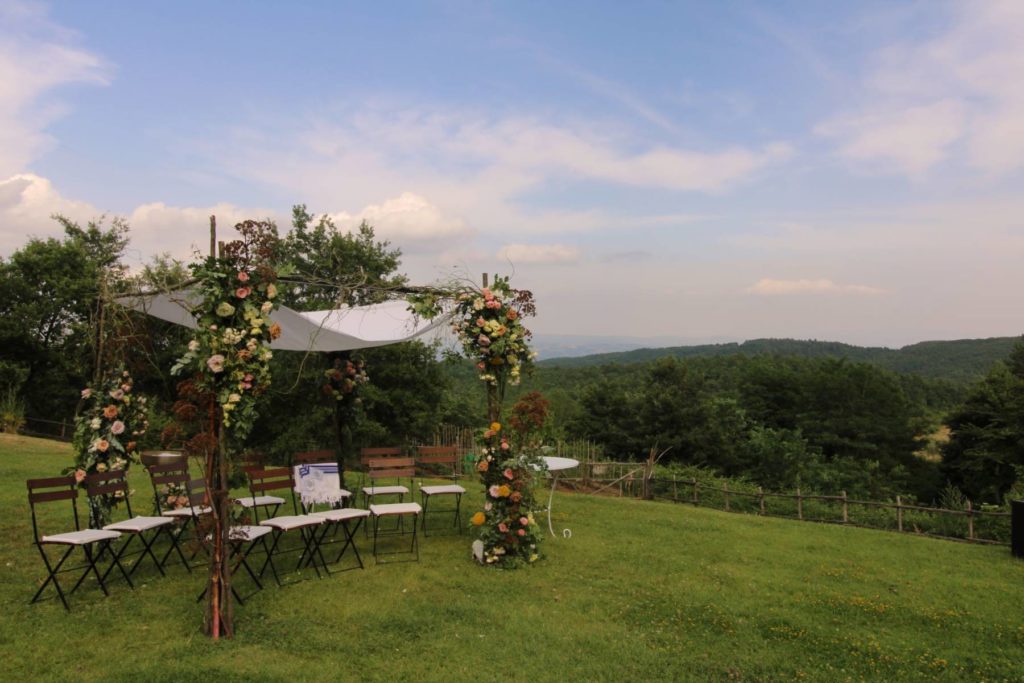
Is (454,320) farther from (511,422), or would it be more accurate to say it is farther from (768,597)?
(768,597)

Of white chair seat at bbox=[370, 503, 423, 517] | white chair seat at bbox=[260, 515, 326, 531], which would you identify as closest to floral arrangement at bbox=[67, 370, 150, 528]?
white chair seat at bbox=[260, 515, 326, 531]

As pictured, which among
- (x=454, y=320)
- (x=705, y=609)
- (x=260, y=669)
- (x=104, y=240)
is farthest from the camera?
(x=104, y=240)

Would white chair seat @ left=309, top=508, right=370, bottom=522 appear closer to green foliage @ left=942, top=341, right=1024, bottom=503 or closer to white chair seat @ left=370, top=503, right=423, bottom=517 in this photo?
white chair seat @ left=370, top=503, right=423, bottom=517

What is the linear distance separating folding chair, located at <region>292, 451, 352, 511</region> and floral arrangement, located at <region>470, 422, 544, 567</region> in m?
1.52

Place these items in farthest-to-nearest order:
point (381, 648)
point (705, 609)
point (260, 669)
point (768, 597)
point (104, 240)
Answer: point (104, 240), point (768, 597), point (705, 609), point (381, 648), point (260, 669)

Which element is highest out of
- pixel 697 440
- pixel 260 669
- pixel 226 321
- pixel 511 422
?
pixel 226 321

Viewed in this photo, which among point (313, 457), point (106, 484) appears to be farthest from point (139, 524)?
point (313, 457)

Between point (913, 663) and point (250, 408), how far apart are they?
4.40 meters

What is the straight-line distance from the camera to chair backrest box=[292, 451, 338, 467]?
20.4ft

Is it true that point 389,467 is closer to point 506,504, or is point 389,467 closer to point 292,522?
point 506,504

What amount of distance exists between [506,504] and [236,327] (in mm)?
2821

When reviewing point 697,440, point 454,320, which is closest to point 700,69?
point 454,320

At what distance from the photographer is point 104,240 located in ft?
64.5

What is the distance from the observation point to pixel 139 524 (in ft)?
14.7
